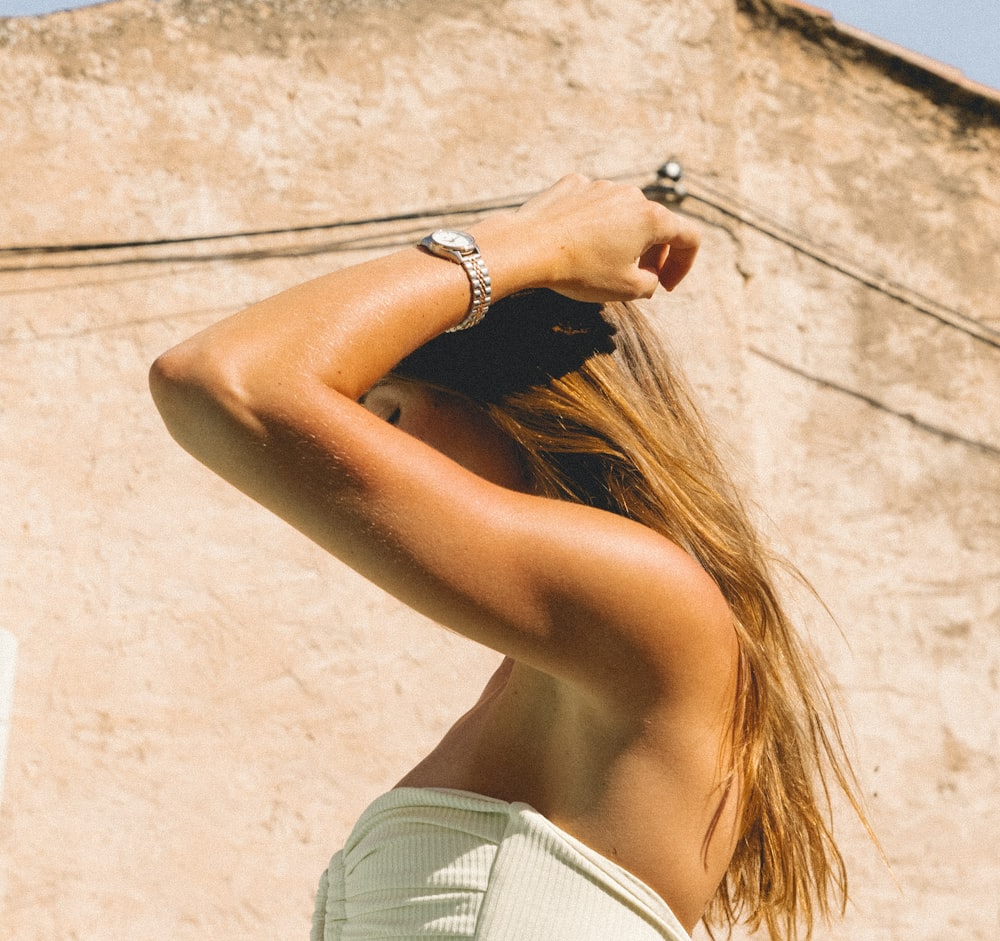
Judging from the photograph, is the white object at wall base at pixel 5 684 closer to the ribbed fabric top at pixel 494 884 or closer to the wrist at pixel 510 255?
the ribbed fabric top at pixel 494 884

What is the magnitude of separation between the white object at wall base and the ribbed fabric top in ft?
8.54

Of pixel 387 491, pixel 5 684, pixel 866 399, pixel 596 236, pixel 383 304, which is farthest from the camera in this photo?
pixel 866 399

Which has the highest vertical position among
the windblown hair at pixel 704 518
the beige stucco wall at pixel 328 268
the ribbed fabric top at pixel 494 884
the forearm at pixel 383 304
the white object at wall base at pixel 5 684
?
the forearm at pixel 383 304

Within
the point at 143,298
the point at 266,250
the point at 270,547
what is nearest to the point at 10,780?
the point at 270,547

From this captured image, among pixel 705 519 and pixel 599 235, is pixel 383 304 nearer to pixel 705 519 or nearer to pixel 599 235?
pixel 599 235

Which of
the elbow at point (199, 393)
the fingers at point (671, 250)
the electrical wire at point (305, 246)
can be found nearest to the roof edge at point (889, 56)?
the electrical wire at point (305, 246)

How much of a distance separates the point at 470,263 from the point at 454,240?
3 cm

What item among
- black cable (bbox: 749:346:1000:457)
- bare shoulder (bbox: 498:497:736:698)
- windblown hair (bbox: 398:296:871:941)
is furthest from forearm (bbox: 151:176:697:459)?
black cable (bbox: 749:346:1000:457)

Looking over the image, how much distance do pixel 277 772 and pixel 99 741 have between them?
22.4 inches

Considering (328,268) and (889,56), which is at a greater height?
(889,56)

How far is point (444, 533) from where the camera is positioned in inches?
38.6

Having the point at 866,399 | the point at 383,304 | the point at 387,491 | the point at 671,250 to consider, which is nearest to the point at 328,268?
the point at 866,399

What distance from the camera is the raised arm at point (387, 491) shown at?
98 centimetres

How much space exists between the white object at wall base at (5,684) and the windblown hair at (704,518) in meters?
2.73
